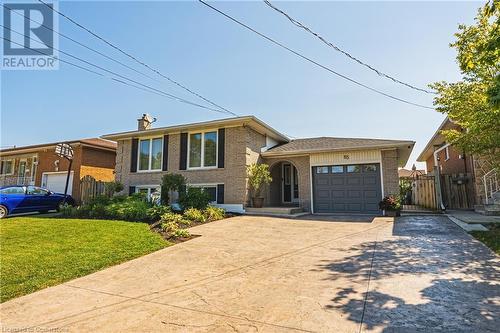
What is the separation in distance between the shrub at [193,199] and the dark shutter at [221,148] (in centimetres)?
229

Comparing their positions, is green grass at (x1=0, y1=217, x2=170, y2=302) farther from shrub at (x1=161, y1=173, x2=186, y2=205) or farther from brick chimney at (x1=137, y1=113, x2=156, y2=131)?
brick chimney at (x1=137, y1=113, x2=156, y2=131)

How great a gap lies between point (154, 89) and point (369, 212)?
39.7 ft

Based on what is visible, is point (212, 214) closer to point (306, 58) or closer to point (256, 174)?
point (256, 174)

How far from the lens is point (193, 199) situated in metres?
11.5

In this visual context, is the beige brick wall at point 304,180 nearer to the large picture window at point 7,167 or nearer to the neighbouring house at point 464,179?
the neighbouring house at point 464,179

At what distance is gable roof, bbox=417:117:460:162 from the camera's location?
49.9 feet

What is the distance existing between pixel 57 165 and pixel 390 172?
20890 millimetres

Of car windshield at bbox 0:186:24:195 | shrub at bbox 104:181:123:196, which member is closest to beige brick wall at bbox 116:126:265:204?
shrub at bbox 104:181:123:196

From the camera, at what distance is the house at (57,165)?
58.7ft

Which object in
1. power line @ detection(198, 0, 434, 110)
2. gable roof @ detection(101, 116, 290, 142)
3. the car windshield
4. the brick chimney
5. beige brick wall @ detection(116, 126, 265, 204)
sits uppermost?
power line @ detection(198, 0, 434, 110)

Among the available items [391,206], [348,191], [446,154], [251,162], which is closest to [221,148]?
[251,162]

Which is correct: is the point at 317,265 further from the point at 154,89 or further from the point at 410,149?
the point at 154,89

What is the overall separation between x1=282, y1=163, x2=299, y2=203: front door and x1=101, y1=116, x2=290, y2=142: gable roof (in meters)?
2.00

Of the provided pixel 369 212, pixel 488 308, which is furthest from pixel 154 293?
pixel 369 212
